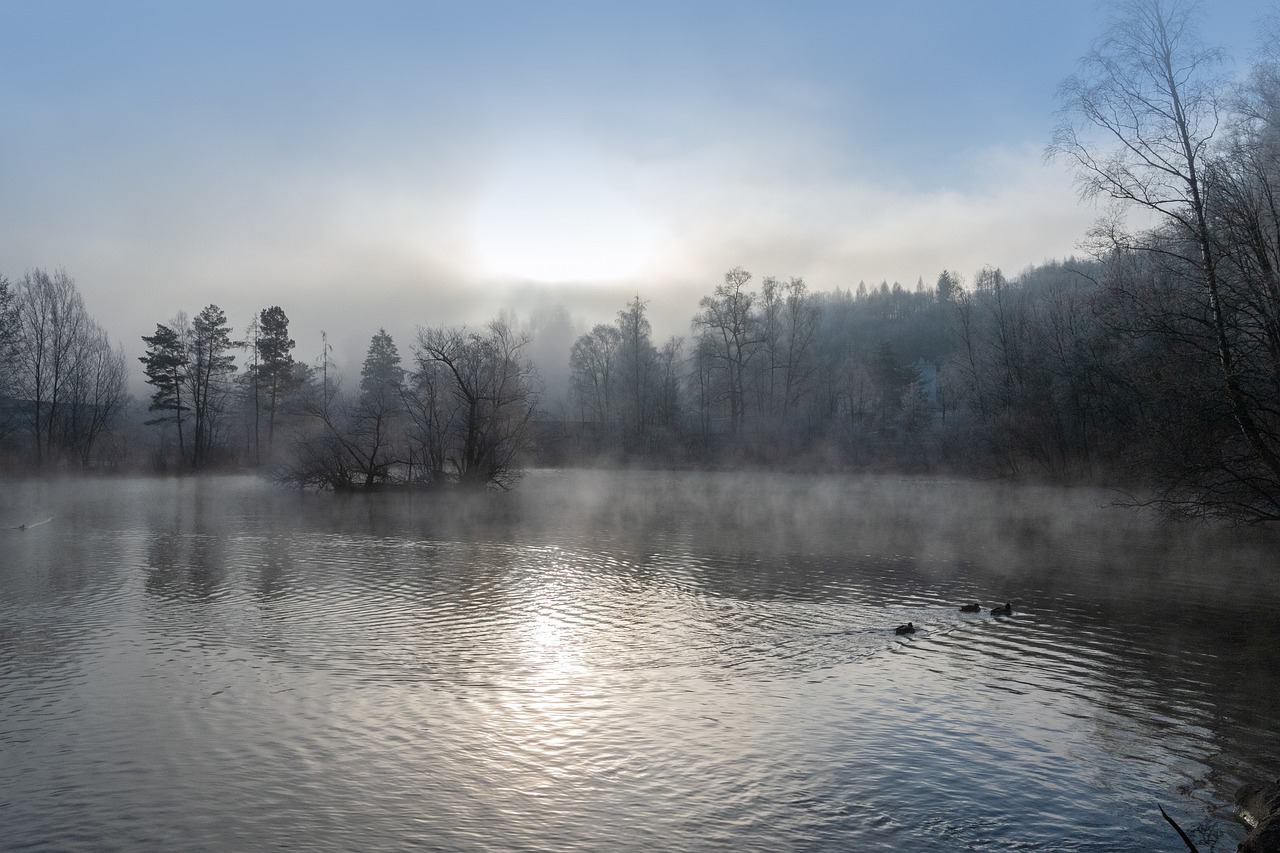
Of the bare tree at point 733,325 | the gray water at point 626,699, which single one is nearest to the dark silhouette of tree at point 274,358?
the bare tree at point 733,325

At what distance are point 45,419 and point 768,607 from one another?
2282 inches

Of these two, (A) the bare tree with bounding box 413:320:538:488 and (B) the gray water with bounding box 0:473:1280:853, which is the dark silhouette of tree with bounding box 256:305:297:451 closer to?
(A) the bare tree with bounding box 413:320:538:488

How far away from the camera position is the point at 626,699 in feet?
29.0

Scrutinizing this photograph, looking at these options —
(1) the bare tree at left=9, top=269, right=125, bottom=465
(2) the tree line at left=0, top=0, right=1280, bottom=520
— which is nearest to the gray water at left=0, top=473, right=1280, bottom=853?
(2) the tree line at left=0, top=0, right=1280, bottom=520

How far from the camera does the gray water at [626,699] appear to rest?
6.10 m

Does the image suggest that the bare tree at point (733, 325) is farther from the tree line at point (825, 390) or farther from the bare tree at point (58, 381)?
the bare tree at point (58, 381)

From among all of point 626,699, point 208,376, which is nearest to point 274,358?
point 208,376

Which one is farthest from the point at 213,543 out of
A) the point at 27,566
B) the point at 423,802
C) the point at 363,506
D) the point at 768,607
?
the point at 423,802

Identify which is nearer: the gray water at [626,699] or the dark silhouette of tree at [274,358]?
the gray water at [626,699]

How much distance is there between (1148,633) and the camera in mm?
12047

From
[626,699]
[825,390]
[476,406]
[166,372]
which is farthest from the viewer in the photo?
[825,390]

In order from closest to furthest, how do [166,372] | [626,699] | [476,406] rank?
[626,699]
[476,406]
[166,372]

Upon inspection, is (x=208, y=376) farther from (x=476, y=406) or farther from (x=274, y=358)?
(x=476, y=406)

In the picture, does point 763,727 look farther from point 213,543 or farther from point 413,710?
point 213,543
